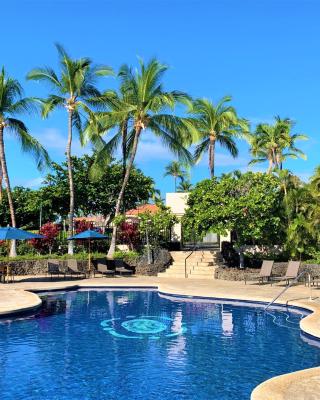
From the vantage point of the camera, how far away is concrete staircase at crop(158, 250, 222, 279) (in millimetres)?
24609

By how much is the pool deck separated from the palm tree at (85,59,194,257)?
18.1ft

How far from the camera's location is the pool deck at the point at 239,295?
7320mm

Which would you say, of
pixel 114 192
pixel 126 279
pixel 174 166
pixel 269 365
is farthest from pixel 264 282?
pixel 174 166

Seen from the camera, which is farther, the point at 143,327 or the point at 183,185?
the point at 183,185

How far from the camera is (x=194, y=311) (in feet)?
51.0

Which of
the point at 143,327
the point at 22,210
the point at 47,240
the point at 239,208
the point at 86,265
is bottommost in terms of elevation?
the point at 143,327

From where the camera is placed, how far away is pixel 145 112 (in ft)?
87.6

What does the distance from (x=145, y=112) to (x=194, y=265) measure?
8724 mm

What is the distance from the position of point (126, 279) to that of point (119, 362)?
13.3 m

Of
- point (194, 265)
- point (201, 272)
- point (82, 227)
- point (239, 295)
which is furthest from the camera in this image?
point (82, 227)

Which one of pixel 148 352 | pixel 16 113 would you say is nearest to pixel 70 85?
pixel 16 113

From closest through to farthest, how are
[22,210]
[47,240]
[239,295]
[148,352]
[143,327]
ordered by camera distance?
1. [148,352]
2. [143,327]
3. [239,295]
4. [47,240]
5. [22,210]

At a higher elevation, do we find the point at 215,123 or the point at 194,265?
the point at 215,123

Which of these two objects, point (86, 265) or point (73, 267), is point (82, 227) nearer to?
point (86, 265)
